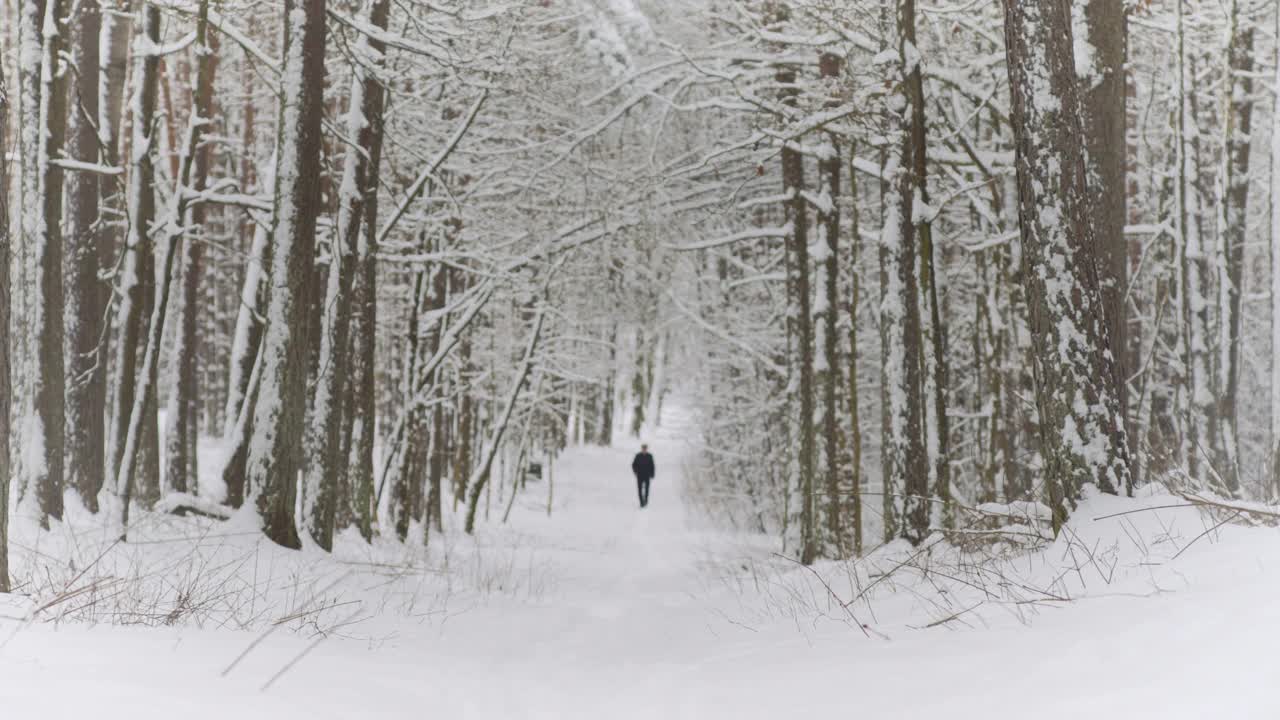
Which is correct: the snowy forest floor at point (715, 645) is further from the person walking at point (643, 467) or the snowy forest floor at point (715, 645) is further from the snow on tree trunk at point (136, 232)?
Answer: the person walking at point (643, 467)

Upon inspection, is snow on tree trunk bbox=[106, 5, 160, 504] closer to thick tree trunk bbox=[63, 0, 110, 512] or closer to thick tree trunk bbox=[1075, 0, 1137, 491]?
thick tree trunk bbox=[63, 0, 110, 512]

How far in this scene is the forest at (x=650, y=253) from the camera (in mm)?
5863

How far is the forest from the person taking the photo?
5863 mm

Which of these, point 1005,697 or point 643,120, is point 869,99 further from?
point 1005,697

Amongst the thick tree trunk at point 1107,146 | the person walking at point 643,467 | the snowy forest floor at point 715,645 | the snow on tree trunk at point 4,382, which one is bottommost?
the person walking at point 643,467

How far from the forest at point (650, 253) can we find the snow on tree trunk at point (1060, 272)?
0.02 m

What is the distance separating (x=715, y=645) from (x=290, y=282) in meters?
5.15

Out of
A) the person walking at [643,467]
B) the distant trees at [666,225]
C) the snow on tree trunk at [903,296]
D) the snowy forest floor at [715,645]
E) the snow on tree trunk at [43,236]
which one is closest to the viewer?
the snowy forest floor at [715,645]

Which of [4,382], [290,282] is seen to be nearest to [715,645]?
[4,382]

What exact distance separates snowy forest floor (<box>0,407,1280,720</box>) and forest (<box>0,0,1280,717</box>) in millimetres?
120

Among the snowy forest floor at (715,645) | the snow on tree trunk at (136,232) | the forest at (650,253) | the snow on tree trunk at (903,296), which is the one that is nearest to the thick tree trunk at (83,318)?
the forest at (650,253)

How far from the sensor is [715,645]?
6.64 meters

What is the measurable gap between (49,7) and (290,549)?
6.54 meters

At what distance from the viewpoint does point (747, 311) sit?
2036 cm
